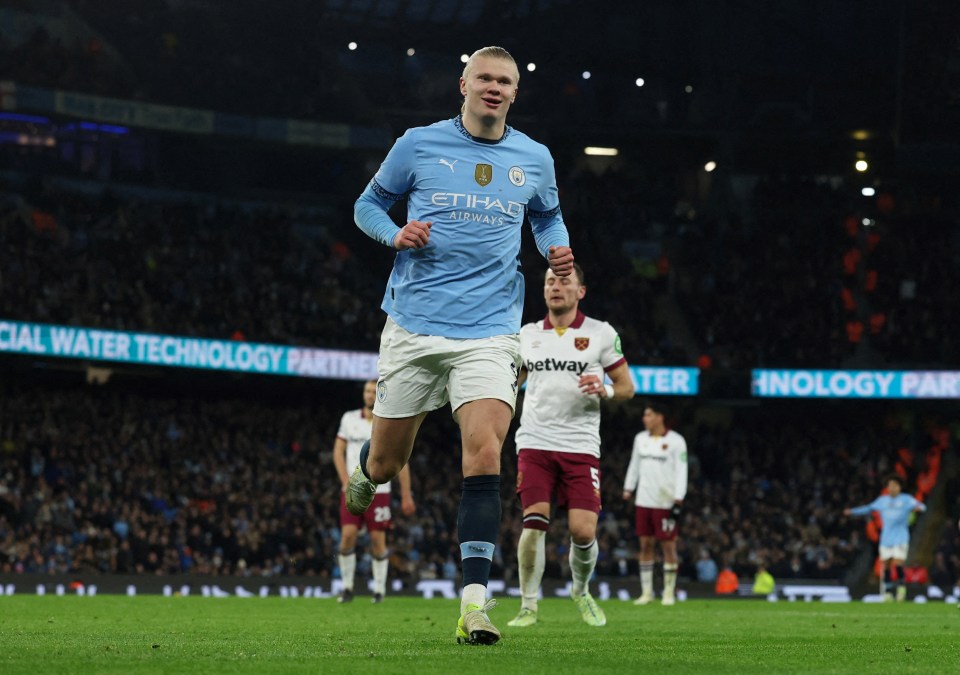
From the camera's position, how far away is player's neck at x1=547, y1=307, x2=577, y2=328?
1064cm

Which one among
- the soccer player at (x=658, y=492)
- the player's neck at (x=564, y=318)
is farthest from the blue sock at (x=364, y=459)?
the soccer player at (x=658, y=492)

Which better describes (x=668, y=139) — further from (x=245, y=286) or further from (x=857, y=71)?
(x=245, y=286)

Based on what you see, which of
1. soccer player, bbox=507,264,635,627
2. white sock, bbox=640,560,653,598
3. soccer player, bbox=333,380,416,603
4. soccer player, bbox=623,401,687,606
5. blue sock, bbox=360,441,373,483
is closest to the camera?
blue sock, bbox=360,441,373,483

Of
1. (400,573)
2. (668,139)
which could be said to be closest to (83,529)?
(400,573)

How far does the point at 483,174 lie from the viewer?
6.61m

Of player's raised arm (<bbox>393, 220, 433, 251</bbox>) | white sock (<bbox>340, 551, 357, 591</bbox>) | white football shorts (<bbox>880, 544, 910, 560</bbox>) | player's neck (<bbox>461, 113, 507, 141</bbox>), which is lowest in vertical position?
white sock (<bbox>340, 551, 357, 591</bbox>)

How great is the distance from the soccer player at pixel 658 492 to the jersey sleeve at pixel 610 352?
718 centimetres

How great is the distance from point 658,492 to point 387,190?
457 inches

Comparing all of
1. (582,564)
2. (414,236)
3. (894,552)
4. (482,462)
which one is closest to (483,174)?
(414,236)

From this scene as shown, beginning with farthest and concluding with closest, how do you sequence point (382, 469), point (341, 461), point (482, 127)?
point (341, 461) < point (382, 469) < point (482, 127)

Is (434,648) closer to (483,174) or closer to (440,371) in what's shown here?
(440,371)

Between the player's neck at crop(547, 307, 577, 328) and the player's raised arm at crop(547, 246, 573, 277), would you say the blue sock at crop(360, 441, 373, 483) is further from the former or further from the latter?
the player's neck at crop(547, 307, 577, 328)

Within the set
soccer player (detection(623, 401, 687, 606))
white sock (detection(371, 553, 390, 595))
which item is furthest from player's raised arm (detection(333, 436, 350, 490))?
soccer player (detection(623, 401, 687, 606))

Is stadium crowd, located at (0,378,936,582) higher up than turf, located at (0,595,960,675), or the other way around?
stadium crowd, located at (0,378,936,582)
